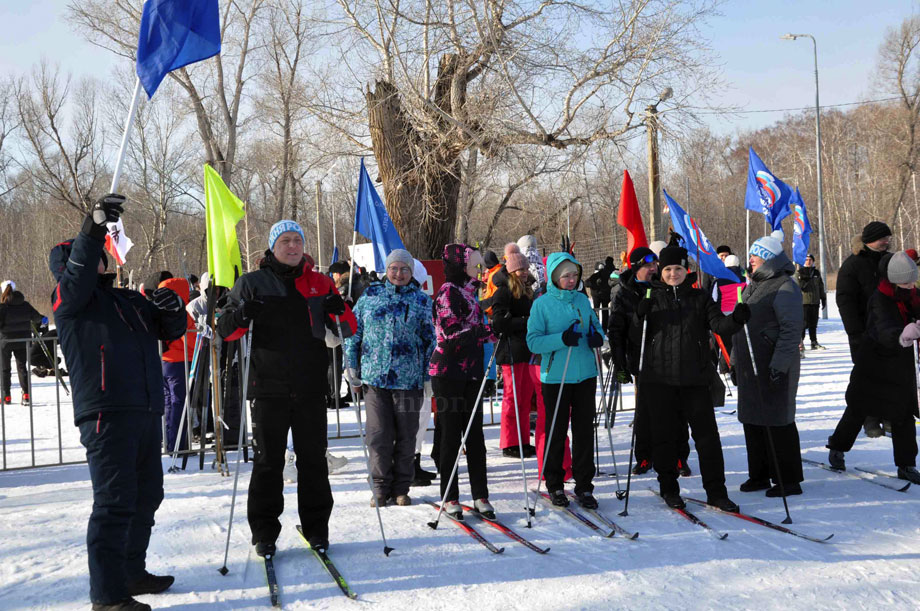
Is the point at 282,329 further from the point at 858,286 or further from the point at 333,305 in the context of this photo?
the point at 858,286

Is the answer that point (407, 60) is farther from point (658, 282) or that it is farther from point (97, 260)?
point (97, 260)

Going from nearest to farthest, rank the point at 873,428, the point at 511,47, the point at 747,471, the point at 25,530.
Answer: the point at 25,530 → the point at 873,428 → the point at 747,471 → the point at 511,47

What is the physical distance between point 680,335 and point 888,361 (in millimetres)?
2032

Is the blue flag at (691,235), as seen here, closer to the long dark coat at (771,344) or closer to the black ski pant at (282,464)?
the long dark coat at (771,344)

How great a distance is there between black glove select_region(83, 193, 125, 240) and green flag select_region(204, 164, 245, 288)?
2.21 metres

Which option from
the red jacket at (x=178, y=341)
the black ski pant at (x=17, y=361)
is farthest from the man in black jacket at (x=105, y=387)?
the black ski pant at (x=17, y=361)

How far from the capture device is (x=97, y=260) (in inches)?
148

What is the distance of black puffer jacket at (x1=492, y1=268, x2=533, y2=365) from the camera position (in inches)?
230

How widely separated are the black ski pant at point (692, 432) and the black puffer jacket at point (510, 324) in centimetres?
100

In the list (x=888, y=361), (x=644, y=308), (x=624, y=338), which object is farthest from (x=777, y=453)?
(x=644, y=308)

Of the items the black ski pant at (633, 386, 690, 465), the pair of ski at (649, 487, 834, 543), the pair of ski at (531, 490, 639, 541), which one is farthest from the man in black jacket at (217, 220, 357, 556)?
the black ski pant at (633, 386, 690, 465)

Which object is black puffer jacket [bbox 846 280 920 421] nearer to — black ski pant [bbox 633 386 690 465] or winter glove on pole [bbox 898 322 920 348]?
winter glove on pole [bbox 898 322 920 348]

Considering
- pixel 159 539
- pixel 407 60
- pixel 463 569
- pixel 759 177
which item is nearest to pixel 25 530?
pixel 159 539

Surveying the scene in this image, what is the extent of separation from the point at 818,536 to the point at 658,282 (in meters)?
2.03
